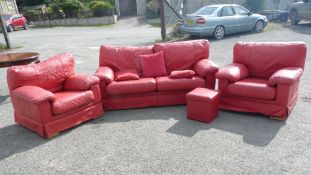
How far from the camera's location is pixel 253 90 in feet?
14.0

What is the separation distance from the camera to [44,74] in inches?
180

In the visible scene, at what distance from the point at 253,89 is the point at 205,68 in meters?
0.98

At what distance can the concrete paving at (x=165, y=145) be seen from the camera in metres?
3.24

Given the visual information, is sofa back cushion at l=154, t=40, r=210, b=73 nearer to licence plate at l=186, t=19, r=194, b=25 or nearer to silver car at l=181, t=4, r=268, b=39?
silver car at l=181, t=4, r=268, b=39

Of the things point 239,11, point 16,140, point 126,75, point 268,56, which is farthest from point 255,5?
point 16,140

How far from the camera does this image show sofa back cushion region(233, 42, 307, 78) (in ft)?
15.1

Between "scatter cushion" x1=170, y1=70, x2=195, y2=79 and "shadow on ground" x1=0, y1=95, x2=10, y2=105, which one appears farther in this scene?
"shadow on ground" x1=0, y1=95, x2=10, y2=105

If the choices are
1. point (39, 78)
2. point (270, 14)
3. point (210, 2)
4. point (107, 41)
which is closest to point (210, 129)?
point (39, 78)

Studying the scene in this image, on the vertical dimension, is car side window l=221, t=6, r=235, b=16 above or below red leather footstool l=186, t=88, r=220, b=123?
above

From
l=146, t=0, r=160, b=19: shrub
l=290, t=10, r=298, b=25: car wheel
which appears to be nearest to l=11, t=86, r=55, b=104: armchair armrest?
l=290, t=10, r=298, b=25: car wheel

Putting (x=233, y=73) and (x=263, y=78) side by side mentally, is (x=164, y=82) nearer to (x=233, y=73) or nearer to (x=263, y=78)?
(x=233, y=73)

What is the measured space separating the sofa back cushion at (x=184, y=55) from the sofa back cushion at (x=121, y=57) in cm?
40

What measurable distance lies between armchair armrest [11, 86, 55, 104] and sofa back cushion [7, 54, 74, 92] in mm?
160

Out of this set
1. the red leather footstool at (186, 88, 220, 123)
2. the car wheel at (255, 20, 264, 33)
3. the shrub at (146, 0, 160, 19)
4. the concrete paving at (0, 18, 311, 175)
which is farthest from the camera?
the shrub at (146, 0, 160, 19)
